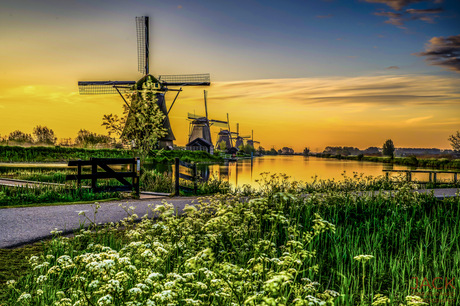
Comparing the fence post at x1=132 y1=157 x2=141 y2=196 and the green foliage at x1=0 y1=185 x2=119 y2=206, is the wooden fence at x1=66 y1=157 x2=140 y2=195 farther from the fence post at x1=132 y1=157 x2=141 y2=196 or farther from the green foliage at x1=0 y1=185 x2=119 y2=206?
the green foliage at x1=0 y1=185 x2=119 y2=206

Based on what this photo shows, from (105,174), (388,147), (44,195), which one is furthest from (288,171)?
(388,147)

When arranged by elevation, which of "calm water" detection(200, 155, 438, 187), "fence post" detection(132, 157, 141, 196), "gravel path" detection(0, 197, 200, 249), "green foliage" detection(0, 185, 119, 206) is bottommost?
"calm water" detection(200, 155, 438, 187)

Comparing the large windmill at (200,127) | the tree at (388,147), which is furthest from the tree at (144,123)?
the tree at (388,147)

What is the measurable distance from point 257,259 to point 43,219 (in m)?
8.97

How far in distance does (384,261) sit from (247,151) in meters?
112

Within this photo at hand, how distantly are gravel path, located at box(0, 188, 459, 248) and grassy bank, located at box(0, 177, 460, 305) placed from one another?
1.56 metres

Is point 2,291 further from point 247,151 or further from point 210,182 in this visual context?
point 247,151

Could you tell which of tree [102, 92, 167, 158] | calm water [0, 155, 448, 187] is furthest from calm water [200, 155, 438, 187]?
tree [102, 92, 167, 158]

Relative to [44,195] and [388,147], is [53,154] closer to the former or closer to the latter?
[44,195]

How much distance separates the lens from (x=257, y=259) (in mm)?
3455

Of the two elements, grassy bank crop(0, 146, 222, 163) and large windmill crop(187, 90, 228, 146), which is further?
large windmill crop(187, 90, 228, 146)

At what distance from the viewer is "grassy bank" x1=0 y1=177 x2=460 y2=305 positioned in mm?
3463

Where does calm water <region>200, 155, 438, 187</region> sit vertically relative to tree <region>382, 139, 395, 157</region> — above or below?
below

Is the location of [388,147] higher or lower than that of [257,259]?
higher
